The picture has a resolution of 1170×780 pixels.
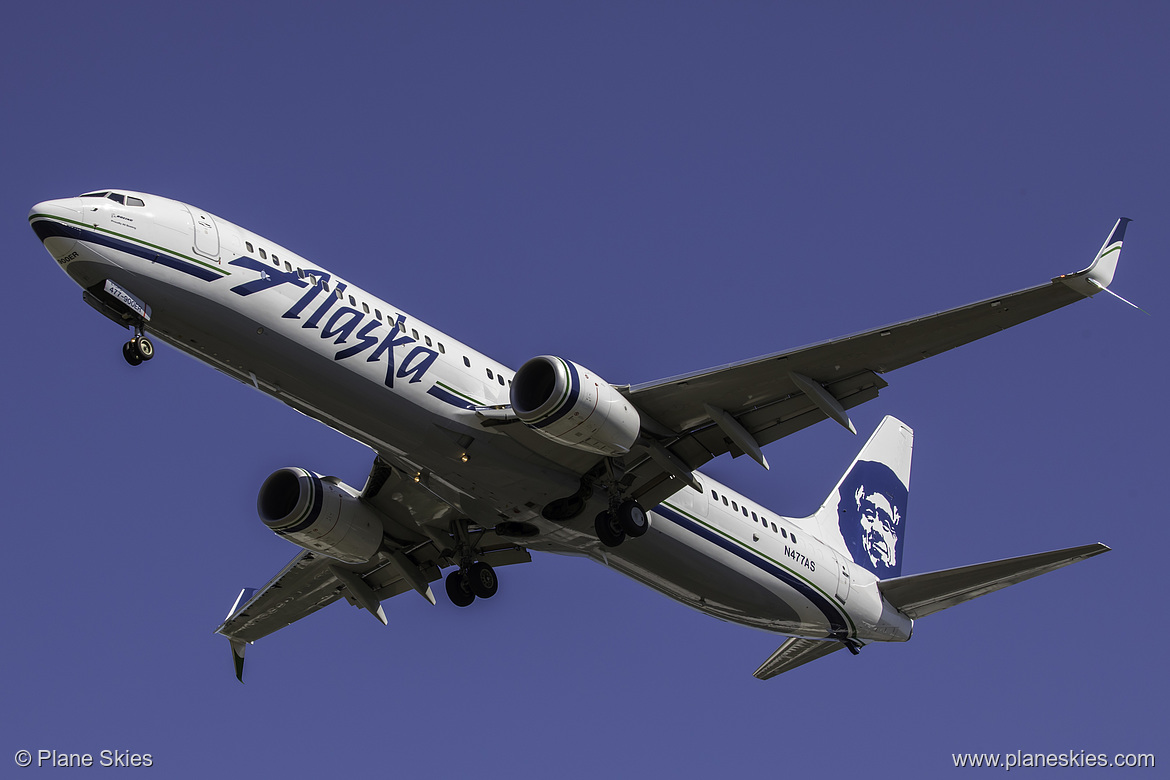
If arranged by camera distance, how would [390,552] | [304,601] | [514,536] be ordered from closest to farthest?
[514,536], [390,552], [304,601]

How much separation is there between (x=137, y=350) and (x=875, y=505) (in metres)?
23.2

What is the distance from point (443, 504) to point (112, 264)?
979 cm

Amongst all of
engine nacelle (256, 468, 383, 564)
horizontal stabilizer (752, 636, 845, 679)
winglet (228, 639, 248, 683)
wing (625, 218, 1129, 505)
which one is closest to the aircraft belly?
wing (625, 218, 1129, 505)

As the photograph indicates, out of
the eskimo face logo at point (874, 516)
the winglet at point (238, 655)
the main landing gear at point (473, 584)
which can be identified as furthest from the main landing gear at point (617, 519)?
the winglet at point (238, 655)

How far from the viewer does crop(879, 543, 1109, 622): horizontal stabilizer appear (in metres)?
26.7

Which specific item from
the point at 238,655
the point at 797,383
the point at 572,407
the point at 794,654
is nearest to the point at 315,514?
the point at 238,655

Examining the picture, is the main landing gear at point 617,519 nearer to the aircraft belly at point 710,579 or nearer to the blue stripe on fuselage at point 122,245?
the aircraft belly at point 710,579

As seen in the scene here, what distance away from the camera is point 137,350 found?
2150 centimetres

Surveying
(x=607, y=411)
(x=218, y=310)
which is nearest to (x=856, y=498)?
(x=607, y=411)

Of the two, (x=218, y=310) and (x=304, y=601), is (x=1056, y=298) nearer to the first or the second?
(x=218, y=310)

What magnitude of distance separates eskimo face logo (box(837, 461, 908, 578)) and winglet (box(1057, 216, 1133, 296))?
48.3 feet

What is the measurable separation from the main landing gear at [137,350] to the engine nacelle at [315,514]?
7.35 m

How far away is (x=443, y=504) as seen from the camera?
28.2 metres

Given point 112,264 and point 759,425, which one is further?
point 759,425
